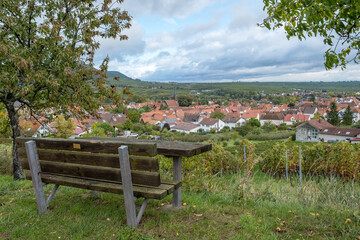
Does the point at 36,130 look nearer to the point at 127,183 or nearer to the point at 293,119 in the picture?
the point at 127,183

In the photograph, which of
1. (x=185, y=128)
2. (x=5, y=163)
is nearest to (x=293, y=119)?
(x=185, y=128)

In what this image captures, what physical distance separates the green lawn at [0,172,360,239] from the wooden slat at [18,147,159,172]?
0.69 m

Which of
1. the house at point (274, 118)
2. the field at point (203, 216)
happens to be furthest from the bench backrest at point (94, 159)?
the house at point (274, 118)

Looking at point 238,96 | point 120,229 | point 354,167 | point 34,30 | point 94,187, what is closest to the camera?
point 120,229

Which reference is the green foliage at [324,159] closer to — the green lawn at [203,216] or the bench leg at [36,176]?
the green lawn at [203,216]

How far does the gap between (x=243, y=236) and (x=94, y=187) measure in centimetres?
172

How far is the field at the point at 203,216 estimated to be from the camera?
276 cm

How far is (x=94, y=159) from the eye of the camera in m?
2.96

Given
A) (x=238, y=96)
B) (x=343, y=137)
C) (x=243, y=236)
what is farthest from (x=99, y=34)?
(x=238, y=96)

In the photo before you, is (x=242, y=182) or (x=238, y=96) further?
(x=238, y=96)

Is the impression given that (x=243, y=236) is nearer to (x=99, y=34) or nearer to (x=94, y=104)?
(x=94, y=104)

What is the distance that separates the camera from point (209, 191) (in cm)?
430

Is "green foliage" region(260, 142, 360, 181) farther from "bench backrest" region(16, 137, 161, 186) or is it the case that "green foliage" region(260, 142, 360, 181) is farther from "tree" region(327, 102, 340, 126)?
"tree" region(327, 102, 340, 126)

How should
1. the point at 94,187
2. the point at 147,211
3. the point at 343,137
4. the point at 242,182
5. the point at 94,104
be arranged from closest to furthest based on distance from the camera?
1. the point at 94,187
2. the point at 147,211
3. the point at 242,182
4. the point at 94,104
5. the point at 343,137
